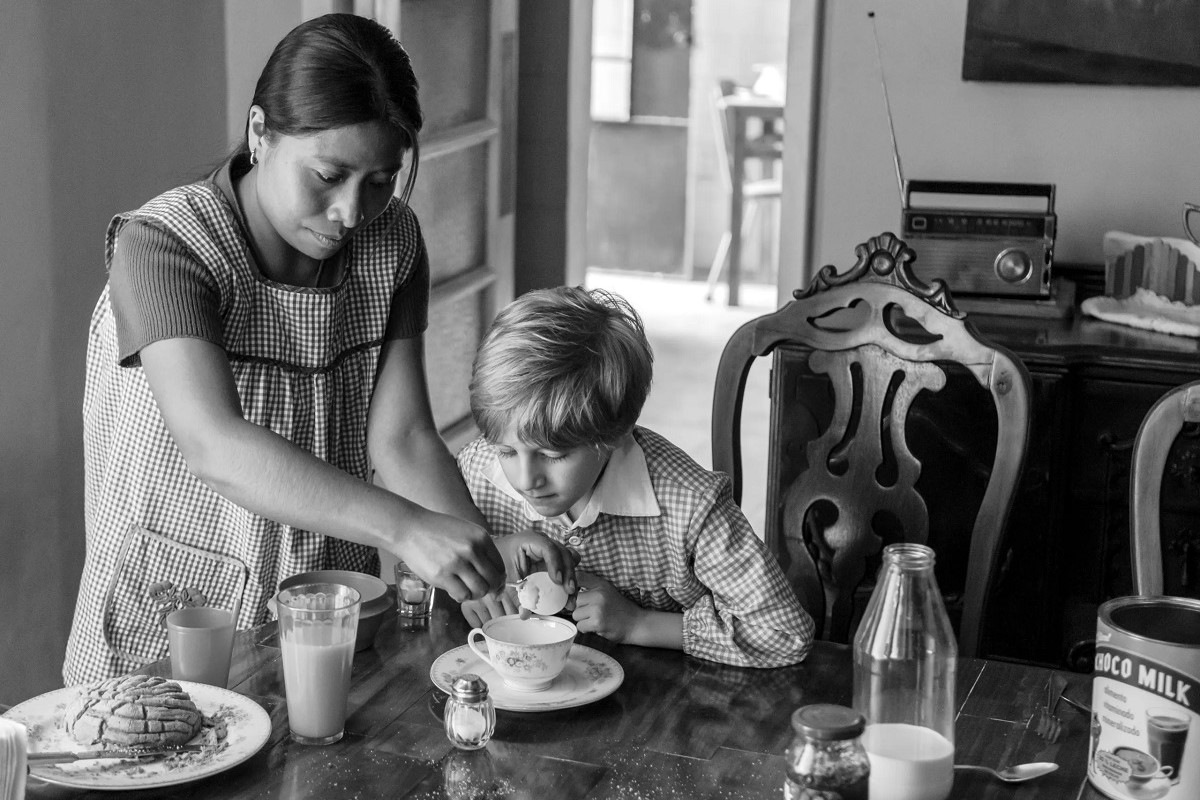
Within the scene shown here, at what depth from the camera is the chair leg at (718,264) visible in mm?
6902

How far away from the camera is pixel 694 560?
1613mm

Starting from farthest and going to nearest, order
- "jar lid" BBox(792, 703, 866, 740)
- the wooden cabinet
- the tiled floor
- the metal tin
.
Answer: the tiled floor, the wooden cabinet, the metal tin, "jar lid" BBox(792, 703, 866, 740)

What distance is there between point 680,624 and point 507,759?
13.4 inches

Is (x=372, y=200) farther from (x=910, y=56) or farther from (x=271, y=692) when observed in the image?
(x=910, y=56)

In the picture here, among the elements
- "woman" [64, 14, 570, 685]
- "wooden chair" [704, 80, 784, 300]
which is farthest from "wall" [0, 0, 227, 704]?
"wooden chair" [704, 80, 784, 300]

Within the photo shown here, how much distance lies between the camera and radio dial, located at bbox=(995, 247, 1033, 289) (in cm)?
266

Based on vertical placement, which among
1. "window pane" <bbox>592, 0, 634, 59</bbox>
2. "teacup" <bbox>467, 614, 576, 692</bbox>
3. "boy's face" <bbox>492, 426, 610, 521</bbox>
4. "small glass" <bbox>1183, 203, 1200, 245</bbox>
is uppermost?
"window pane" <bbox>592, 0, 634, 59</bbox>

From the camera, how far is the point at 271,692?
1359 mm

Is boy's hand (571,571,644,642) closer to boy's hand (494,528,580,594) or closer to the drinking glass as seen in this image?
boy's hand (494,528,580,594)

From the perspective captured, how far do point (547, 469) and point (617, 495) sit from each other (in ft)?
0.43

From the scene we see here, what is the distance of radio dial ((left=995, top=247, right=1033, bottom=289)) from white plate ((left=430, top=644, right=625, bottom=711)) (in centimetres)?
150

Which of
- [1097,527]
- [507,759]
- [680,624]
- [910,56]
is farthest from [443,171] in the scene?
[507,759]

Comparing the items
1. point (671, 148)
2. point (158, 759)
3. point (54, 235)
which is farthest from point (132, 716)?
point (671, 148)

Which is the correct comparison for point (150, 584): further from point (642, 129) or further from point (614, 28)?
point (614, 28)
